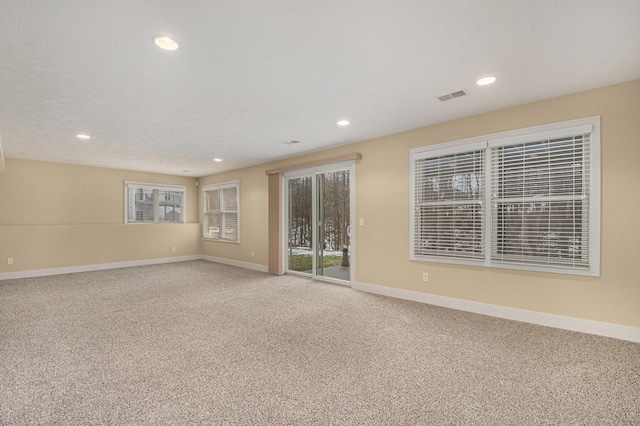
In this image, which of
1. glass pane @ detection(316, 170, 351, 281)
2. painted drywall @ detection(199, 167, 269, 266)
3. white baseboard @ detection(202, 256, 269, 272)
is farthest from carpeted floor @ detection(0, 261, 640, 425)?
painted drywall @ detection(199, 167, 269, 266)

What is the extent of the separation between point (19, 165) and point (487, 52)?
26.9 feet

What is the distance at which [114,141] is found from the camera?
15.2ft

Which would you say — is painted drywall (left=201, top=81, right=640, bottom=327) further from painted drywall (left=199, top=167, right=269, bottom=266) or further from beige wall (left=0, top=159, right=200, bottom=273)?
beige wall (left=0, top=159, right=200, bottom=273)

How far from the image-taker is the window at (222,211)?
24.3 ft

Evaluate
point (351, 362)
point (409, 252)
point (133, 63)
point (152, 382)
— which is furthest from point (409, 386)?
point (133, 63)

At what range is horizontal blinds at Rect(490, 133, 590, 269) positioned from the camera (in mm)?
2963

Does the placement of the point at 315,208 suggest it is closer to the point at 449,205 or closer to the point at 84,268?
the point at 449,205

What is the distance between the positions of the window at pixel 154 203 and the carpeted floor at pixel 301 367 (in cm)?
382

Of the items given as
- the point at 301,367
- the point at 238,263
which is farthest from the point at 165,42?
the point at 238,263

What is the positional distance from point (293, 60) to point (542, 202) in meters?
3.01

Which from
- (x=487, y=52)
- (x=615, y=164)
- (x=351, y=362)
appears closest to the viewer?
(x=487, y=52)

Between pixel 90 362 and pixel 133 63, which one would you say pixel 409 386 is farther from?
pixel 133 63

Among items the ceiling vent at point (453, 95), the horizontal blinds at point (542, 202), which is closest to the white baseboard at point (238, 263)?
the horizontal blinds at point (542, 202)

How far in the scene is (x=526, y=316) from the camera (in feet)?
10.6
